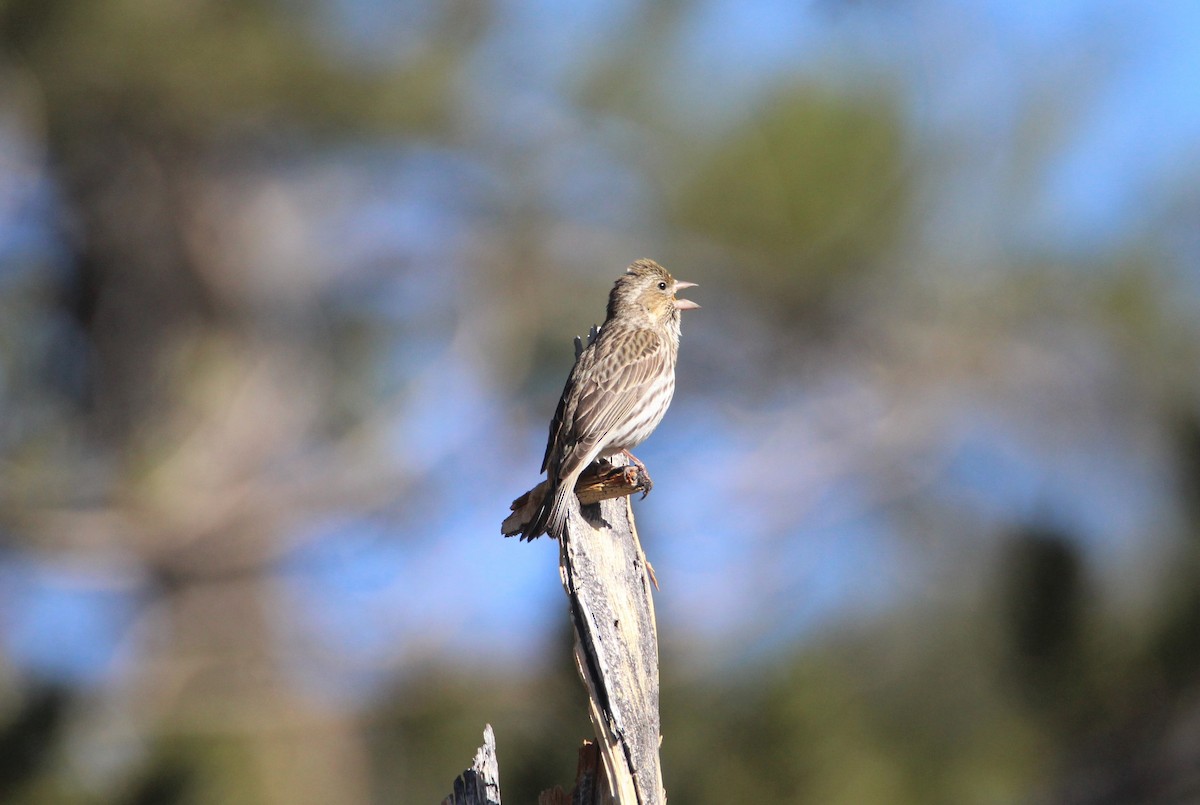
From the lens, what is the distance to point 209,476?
12.3 m

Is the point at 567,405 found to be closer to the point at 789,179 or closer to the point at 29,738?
the point at 29,738

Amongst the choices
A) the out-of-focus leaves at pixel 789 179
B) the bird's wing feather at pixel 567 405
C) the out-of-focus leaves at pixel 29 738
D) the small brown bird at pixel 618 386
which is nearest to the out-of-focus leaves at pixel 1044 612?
the small brown bird at pixel 618 386

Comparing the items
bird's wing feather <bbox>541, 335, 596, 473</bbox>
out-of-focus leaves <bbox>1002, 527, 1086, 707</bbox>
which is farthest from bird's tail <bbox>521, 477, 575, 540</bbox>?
out-of-focus leaves <bbox>1002, 527, 1086, 707</bbox>

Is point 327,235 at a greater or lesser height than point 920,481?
greater

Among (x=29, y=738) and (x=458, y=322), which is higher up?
(x=458, y=322)

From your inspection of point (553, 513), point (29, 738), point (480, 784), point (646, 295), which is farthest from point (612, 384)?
point (29, 738)

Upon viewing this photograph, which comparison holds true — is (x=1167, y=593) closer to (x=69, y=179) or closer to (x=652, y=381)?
(x=652, y=381)

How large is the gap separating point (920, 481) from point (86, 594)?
8.38 metres

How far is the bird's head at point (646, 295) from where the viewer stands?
184 inches

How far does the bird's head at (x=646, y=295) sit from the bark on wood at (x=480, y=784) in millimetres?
2353

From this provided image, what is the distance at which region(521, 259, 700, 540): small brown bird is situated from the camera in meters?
3.44

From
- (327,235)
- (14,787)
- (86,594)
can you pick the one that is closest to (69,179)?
(327,235)

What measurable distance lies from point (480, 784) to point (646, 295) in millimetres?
2493

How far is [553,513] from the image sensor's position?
9.69 ft
